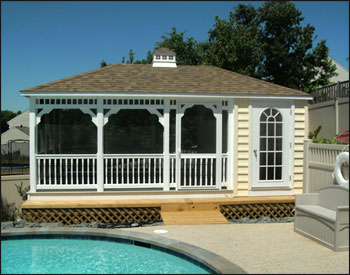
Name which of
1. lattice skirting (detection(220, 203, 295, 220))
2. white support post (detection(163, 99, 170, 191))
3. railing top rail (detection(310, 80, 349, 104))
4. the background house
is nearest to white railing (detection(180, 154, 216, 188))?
white support post (detection(163, 99, 170, 191))

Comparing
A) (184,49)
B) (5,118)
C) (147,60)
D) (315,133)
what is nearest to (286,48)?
(184,49)

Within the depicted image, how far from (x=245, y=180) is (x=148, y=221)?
250 centimetres

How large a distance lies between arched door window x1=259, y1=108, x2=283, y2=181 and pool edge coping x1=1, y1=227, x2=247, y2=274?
371 cm

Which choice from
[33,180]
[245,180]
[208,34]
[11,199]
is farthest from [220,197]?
[208,34]

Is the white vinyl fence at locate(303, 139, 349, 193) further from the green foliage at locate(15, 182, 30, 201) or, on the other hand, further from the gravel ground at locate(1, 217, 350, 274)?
the green foliage at locate(15, 182, 30, 201)

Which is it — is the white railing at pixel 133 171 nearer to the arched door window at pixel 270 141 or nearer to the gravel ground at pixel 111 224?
the gravel ground at pixel 111 224

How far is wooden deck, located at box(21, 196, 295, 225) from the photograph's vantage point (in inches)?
323

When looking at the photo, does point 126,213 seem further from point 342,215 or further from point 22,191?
point 342,215

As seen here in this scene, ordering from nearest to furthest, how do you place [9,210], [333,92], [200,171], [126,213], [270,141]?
[126,213], [200,171], [270,141], [9,210], [333,92]

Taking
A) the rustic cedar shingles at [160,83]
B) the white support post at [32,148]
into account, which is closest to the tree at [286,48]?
the rustic cedar shingles at [160,83]

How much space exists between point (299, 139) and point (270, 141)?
724mm

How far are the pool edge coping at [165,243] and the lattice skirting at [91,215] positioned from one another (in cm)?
100

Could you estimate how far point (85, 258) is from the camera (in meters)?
6.20

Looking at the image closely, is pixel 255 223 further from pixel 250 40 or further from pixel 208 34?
pixel 208 34
